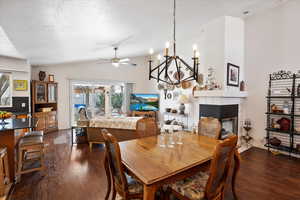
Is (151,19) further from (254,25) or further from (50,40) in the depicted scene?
(254,25)

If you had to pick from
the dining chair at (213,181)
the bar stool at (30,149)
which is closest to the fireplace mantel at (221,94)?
the dining chair at (213,181)

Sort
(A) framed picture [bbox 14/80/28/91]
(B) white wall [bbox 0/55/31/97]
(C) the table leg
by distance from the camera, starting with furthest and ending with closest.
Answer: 1. (A) framed picture [bbox 14/80/28/91]
2. (B) white wall [bbox 0/55/31/97]
3. (C) the table leg

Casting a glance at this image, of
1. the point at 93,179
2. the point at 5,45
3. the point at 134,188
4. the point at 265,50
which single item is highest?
the point at 265,50

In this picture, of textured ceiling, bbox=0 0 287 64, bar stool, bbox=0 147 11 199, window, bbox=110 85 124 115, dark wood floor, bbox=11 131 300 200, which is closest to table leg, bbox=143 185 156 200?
dark wood floor, bbox=11 131 300 200

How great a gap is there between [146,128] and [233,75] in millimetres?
2971

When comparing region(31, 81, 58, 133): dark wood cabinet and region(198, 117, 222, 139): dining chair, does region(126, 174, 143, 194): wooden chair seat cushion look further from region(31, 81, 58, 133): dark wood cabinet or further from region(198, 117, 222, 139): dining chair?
region(31, 81, 58, 133): dark wood cabinet

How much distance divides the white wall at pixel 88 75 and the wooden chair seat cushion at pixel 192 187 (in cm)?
549

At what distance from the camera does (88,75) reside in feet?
20.1

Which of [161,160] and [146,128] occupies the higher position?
[146,128]

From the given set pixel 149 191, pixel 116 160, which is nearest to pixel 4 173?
pixel 116 160

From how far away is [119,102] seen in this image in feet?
23.5

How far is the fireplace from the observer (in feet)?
12.2

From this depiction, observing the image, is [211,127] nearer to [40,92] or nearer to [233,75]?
[233,75]

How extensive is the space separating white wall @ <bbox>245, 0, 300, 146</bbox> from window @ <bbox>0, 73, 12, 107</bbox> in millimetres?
6869
